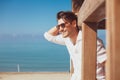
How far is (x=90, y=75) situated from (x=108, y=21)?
120cm

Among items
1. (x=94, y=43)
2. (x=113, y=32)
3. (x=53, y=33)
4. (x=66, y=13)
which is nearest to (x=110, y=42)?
(x=113, y=32)

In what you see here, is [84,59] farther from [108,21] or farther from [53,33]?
[108,21]

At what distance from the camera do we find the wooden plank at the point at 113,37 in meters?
0.95

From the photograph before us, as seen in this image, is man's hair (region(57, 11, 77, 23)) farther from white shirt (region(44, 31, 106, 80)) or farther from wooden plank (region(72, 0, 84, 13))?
wooden plank (region(72, 0, 84, 13))

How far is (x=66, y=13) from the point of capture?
2.45 m

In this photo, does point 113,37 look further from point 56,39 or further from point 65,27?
point 56,39

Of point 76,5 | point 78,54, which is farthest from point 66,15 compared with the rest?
point 76,5

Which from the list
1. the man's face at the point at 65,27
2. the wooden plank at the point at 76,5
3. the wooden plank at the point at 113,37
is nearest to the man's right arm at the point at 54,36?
the wooden plank at the point at 76,5

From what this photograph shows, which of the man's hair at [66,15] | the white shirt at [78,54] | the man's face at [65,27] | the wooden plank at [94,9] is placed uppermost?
the man's hair at [66,15]

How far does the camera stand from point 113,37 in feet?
3.16

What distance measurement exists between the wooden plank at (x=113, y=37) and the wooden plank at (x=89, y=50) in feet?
3.53

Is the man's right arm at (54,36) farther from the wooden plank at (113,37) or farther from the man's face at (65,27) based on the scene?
the wooden plank at (113,37)

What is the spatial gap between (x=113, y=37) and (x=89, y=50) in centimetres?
116

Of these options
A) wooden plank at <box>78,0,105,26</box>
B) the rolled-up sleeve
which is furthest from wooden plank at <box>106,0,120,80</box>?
the rolled-up sleeve
